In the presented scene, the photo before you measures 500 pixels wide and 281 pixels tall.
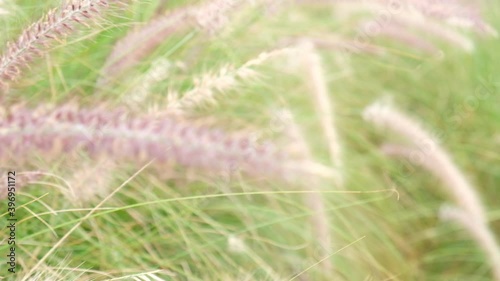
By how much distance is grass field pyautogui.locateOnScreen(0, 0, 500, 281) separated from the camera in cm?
103

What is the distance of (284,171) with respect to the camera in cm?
76

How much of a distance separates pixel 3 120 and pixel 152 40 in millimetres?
611

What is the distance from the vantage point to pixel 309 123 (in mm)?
2020

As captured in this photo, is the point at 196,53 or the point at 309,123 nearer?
the point at 196,53

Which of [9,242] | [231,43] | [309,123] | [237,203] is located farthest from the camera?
[309,123]

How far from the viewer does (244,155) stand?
74 cm

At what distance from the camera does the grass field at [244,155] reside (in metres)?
1.03

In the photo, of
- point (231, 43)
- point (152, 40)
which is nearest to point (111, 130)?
point (152, 40)

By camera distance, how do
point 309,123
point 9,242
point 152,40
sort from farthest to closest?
1. point 309,123
2. point 152,40
3. point 9,242

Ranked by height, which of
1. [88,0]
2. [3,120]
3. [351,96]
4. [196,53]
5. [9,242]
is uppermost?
[351,96]

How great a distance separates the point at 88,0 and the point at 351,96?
1543 mm

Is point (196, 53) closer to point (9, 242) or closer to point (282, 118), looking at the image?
point (282, 118)

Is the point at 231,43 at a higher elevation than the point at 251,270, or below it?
higher


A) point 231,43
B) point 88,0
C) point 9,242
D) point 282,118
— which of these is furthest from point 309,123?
point 88,0
